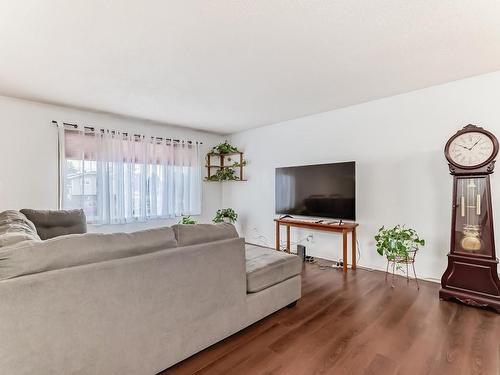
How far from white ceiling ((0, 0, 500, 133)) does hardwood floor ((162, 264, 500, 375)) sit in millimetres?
2272

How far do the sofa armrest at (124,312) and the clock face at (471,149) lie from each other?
2.32 m

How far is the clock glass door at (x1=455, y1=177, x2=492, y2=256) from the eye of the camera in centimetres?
247

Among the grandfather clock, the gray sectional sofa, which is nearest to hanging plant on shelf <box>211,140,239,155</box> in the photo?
the gray sectional sofa

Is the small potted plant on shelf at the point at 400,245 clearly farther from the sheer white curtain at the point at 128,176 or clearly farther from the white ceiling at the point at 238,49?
the sheer white curtain at the point at 128,176

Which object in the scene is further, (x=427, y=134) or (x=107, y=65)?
(x=427, y=134)

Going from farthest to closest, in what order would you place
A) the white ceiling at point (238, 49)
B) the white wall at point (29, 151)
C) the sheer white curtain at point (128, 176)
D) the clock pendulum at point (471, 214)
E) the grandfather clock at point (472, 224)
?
the sheer white curtain at point (128, 176) → the white wall at point (29, 151) → the clock pendulum at point (471, 214) → the grandfather clock at point (472, 224) → the white ceiling at point (238, 49)

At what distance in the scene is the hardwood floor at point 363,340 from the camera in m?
1.64

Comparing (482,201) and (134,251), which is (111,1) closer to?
(134,251)

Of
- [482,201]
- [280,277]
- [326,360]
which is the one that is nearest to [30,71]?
[280,277]

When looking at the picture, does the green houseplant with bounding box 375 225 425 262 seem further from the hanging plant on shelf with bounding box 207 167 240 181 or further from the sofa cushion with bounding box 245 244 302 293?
the hanging plant on shelf with bounding box 207 167 240 181

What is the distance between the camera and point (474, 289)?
2477 millimetres

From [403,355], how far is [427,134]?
2489mm

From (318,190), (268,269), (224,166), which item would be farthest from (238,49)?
(224,166)

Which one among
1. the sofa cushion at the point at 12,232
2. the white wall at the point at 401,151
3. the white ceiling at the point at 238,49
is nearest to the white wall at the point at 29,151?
the white ceiling at the point at 238,49
